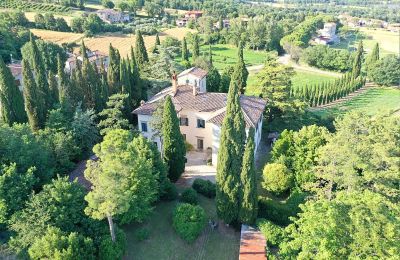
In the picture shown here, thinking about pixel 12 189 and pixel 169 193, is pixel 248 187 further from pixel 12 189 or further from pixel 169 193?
pixel 12 189

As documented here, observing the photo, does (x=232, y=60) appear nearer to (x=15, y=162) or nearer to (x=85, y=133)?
(x=85, y=133)

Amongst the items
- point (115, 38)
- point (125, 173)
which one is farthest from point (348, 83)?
point (115, 38)

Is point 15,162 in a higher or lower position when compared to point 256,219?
higher

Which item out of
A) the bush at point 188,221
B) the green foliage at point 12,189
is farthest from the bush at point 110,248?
the green foliage at point 12,189

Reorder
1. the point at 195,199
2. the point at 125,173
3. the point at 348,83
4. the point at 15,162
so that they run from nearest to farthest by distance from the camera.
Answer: the point at 125,173
the point at 15,162
the point at 195,199
the point at 348,83

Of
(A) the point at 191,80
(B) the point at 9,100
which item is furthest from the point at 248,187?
(A) the point at 191,80

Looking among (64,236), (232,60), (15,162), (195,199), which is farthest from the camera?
(232,60)

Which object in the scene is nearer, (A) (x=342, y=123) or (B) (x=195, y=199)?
(A) (x=342, y=123)

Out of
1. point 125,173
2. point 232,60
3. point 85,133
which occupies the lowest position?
point 232,60
